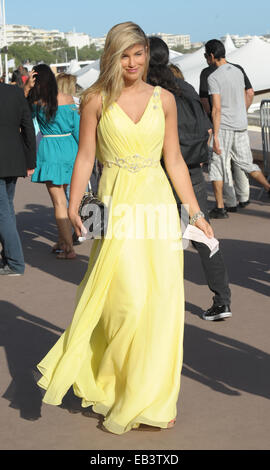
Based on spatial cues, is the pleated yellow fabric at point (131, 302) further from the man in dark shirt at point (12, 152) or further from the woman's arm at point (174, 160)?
the man in dark shirt at point (12, 152)

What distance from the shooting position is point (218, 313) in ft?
20.8

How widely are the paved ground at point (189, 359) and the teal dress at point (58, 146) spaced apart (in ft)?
2.77

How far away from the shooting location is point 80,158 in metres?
4.43

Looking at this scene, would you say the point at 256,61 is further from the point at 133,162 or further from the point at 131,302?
the point at 131,302

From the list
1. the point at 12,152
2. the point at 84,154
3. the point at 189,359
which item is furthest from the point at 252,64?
the point at 84,154

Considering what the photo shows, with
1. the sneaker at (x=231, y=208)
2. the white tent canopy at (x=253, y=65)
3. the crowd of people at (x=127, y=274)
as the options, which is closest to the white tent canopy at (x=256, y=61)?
the white tent canopy at (x=253, y=65)

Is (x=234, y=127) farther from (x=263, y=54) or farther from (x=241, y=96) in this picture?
(x=263, y=54)

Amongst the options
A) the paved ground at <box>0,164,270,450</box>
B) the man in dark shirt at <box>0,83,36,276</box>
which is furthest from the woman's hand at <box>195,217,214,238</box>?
the man in dark shirt at <box>0,83,36,276</box>

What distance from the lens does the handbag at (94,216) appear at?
4406mm

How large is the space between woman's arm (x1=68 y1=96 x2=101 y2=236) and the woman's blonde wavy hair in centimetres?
5

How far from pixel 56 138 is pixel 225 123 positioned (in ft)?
8.22

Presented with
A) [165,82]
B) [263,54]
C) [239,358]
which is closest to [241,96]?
[165,82]

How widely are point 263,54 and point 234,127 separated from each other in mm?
19446

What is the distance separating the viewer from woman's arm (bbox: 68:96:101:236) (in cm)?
435
